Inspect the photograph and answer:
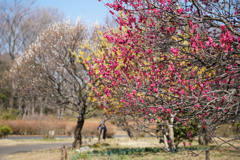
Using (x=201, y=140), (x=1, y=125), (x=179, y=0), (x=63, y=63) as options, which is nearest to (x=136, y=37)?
(x=179, y=0)

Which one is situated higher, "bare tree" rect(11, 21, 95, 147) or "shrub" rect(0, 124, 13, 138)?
"bare tree" rect(11, 21, 95, 147)

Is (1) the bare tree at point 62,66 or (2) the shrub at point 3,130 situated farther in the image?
(2) the shrub at point 3,130

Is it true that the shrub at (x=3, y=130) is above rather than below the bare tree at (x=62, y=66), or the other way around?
below

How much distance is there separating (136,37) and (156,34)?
85cm

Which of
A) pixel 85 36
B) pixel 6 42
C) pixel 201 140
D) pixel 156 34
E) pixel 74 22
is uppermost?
pixel 6 42

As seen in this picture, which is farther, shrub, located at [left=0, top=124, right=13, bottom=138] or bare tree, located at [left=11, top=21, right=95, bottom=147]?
shrub, located at [left=0, top=124, right=13, bottom=138]

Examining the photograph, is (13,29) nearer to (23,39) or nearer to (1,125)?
(23,39)

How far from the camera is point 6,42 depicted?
31.6m

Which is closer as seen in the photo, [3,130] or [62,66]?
[62,66]

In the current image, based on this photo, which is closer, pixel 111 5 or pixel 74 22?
pixel 111 5

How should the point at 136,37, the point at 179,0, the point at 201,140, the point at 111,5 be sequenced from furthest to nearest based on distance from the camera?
the point at 201,140 < the point at 136,37 < the point at 111,5 < the point at 179,0

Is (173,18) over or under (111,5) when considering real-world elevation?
under

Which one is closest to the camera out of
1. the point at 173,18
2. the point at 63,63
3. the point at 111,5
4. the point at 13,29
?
the point at 173,18

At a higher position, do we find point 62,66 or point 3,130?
point 62,66
